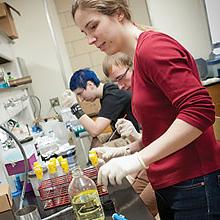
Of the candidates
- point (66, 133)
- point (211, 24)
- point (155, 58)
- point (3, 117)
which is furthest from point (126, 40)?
point (211, 24)

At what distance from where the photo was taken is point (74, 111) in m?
2.35

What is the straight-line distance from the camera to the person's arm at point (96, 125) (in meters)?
2.19

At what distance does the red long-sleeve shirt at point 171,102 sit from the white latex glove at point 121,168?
0.43 ft

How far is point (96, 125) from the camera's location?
2.21 m

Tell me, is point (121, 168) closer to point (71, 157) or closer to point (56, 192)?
point (56, 192)

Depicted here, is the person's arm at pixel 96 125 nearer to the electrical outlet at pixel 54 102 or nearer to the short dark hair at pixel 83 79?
the short dark hair at pixel 83 79

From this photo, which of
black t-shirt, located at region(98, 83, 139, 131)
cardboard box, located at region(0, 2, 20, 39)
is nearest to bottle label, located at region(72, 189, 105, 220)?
black t-shirt, located at region(98, 83, 139, 131)

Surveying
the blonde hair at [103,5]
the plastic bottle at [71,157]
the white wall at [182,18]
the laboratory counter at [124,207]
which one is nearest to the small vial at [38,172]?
the laboratory counter at [124,207]

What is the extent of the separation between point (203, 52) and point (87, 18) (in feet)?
10.2

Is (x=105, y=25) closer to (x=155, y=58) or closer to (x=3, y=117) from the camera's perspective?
(x=155, y=58)

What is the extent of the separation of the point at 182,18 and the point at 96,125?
2205 millimetres

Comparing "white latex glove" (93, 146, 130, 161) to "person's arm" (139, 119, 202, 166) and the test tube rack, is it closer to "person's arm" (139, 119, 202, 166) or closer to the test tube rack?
the test tube rack

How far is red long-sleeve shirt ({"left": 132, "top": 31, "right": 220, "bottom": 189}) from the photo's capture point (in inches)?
31.0

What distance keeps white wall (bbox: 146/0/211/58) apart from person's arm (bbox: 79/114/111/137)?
6.43ft
